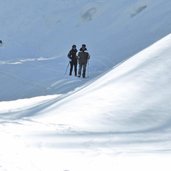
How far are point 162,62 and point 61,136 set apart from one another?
5.11 meters

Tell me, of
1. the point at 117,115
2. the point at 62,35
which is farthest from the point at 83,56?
the point at 62,35

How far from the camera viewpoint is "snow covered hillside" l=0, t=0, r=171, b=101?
26.5 meters

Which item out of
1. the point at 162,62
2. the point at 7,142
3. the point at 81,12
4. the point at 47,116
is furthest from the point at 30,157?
the point at 81,12

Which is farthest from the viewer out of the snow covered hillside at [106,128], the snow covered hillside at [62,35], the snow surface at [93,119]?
the snow covered hillside at [62,35]

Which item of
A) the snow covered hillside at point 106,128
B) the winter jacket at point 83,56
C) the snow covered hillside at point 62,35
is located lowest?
the snow covered hillside at point 106,128

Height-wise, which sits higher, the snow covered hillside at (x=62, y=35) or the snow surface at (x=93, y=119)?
the snow covered hillside at (x=62, y=35)

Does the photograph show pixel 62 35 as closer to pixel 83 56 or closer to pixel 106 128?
pixel 83 56

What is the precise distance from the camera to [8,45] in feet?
140

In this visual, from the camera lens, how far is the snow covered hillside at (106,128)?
24.1 feet

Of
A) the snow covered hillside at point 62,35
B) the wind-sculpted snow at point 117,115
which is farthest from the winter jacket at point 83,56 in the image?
the wind-sculpted snow at point 117,115

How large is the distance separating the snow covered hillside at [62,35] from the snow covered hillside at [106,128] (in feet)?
34.4

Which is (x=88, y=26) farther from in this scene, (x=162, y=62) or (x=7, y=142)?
(x=7, y=142)

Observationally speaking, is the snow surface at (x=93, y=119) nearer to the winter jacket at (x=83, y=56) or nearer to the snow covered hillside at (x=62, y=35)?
the snow covered hillside at (x=62, y=35)

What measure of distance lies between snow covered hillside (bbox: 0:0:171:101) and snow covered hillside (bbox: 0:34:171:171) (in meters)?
10.5
